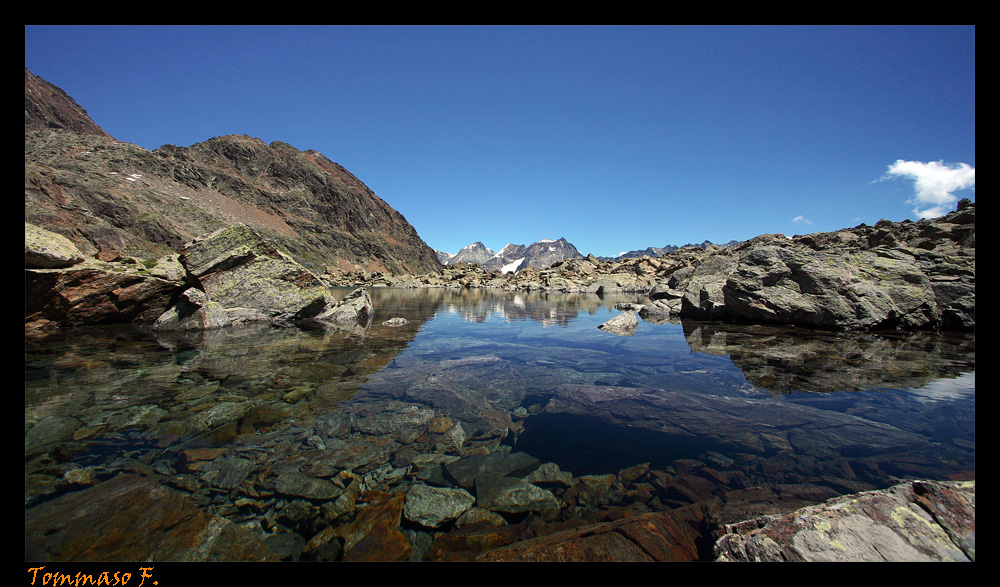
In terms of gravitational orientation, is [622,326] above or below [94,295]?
below

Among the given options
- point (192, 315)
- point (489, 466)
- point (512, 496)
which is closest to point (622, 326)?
point (489, 466)

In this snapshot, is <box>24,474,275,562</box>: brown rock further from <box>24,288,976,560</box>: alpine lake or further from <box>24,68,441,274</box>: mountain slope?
<box>24,68,441,274</box>: mountain slope

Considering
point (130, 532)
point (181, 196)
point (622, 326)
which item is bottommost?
point (130, 532)

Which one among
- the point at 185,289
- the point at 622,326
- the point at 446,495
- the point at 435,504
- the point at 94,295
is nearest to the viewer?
the point at 435,504

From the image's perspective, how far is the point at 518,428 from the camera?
5.08m

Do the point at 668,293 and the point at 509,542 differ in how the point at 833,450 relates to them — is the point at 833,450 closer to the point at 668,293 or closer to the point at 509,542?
the point at 509,542

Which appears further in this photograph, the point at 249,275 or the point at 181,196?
the point at 181,196

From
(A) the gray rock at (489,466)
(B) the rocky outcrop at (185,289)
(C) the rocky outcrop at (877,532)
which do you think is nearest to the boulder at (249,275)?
(B) the rocky outcrop at (185,289)

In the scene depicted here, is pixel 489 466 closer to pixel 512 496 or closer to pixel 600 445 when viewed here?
pixel 512 496

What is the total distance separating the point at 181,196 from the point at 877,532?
517 feet

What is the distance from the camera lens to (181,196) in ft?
370

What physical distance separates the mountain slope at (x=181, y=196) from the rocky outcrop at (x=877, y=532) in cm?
4175
